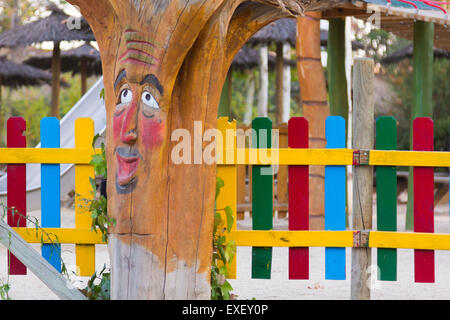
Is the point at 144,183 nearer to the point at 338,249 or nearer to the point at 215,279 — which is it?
the point at 215,279

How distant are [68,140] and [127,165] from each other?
24.1 feet

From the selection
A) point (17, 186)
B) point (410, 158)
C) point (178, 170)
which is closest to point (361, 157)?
point (410, 158)

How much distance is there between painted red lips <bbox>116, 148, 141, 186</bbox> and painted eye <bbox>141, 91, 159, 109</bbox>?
9.6 inches

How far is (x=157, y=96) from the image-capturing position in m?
3.11

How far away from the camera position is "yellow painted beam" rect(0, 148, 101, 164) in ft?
12.6

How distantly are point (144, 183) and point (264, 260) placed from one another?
1.18 meters

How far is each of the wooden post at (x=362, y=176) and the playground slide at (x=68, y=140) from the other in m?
4.01

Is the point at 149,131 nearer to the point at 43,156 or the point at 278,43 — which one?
the point at 43,156

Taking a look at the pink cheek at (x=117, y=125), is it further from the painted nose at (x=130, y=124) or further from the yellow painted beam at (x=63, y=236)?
the yellow painted beam at (x=63, y=236)

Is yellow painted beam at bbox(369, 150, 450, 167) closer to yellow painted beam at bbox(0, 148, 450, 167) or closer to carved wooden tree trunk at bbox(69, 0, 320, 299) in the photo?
yellow painted beam at bbox(0, 148, 450, 167)

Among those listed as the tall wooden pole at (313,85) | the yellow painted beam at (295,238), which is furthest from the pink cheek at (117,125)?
the tall wooden pole at (313,85)

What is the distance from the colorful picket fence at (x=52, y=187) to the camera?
3.85 meters

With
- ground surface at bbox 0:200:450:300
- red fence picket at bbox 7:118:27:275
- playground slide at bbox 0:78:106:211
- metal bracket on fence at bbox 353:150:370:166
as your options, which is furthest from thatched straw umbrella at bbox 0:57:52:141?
metal bracket on fence at bbox 353:150:370:166
